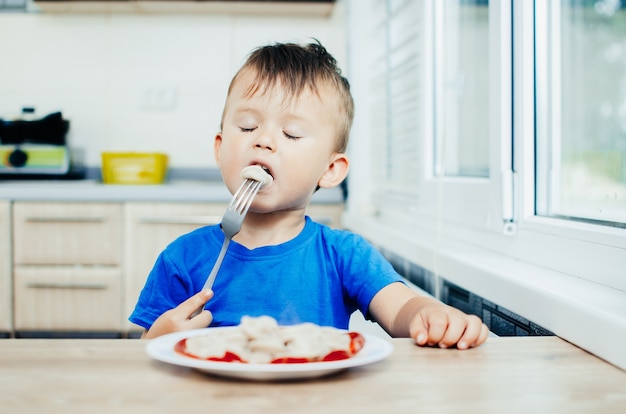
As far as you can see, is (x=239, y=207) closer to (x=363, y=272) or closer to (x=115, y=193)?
(x=363, y=272)

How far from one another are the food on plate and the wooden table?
19 mm

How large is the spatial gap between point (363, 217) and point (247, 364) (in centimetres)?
189

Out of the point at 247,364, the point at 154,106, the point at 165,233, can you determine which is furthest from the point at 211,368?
the point at 154,106

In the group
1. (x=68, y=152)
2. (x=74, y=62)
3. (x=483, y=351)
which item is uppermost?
(x=74, y=62)

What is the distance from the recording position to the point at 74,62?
3.35 metres

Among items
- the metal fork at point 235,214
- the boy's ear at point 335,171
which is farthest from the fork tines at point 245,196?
the boy's ear at point 335,171

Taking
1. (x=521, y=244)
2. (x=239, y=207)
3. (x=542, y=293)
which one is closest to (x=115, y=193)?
(x=521, y=244)

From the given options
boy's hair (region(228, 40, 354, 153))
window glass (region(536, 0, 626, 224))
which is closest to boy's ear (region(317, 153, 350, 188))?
boy's hair (region(228, 40, 354, 153))

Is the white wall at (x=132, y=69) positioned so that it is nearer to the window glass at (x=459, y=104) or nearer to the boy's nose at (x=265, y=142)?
the window glass at (x=459, y=104)

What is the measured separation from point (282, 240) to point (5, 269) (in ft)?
6.50

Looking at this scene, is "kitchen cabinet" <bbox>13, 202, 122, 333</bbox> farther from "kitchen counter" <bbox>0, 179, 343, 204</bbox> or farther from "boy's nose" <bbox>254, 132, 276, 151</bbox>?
"boy's nose" <bbox>254, 132, 276, 151</bbox>

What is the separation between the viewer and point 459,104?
6.46 feet

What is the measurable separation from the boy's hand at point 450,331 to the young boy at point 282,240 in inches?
7.8

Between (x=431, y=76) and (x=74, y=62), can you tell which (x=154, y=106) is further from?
(x=431, y=76)
